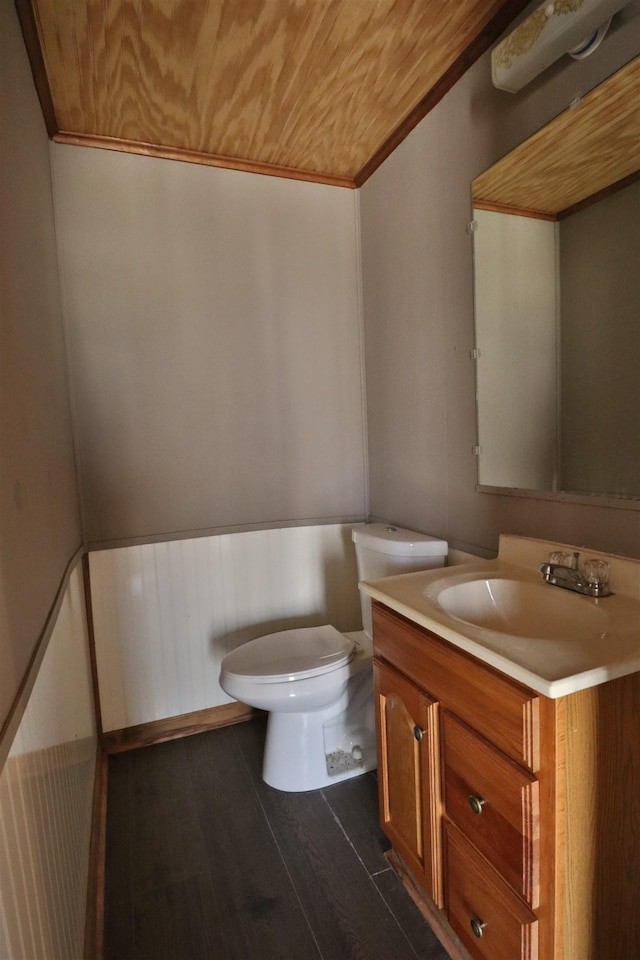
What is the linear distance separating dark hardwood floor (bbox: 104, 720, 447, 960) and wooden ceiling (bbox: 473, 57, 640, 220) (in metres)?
1.89

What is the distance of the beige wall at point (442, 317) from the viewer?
123 centimetres

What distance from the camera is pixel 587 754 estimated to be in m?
0.83

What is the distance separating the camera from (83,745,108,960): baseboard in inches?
46.8

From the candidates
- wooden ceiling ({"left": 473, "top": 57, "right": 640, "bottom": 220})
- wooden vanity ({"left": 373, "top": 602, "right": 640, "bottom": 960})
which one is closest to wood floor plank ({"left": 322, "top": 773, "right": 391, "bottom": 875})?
wooden vanity ({"left": 373, "top": 602, "right": 640, "bottom": 960})

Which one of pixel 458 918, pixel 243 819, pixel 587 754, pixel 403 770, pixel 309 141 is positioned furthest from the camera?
pixel 309 141

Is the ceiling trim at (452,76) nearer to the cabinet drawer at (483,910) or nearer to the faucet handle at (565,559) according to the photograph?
the faucet handle at (565,559)

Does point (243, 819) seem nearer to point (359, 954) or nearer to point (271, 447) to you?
point (359, 954)

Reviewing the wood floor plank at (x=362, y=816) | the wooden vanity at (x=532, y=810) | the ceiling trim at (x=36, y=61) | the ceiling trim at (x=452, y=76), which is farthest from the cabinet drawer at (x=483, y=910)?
the ceiling trim at (x=36, y=61)

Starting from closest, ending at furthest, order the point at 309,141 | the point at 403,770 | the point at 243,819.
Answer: the point at 403,770 < the point at 243,819 < the point at 309,141

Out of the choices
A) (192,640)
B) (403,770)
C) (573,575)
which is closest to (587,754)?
(573,575)

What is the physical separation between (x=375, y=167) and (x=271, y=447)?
1263 millimetres

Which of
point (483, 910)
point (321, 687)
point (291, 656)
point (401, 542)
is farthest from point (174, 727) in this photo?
point (483, 910)

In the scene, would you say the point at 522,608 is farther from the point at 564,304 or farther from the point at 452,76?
the point at 452,76

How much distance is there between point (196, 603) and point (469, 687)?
1.37 metres
